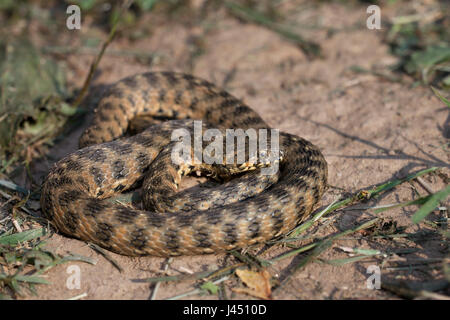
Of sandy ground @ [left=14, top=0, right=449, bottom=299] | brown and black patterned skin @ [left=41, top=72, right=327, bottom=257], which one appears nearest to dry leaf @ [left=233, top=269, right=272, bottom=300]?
sandy ground @ [left=14, top=0, right=449, bottom=299]

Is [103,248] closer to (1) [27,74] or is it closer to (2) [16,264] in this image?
(2) [16,264]

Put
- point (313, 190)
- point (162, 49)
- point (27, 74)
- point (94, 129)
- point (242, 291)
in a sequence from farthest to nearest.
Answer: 1. point (162, 49)
2. point (27, 74)
3. point (94, 129)
4. point (313, 190)
5. point (242, 291)

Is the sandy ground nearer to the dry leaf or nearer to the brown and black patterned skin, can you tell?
the dry leaf

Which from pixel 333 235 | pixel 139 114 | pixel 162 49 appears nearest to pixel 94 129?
pixel 139 114

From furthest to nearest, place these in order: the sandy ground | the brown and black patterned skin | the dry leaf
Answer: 1. the brown and black patterned skin
2. the sandy ground
3. the dry leaf

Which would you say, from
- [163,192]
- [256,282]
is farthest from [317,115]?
[256,282]

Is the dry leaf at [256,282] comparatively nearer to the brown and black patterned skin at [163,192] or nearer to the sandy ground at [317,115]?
the sandy ground at [317,115]
